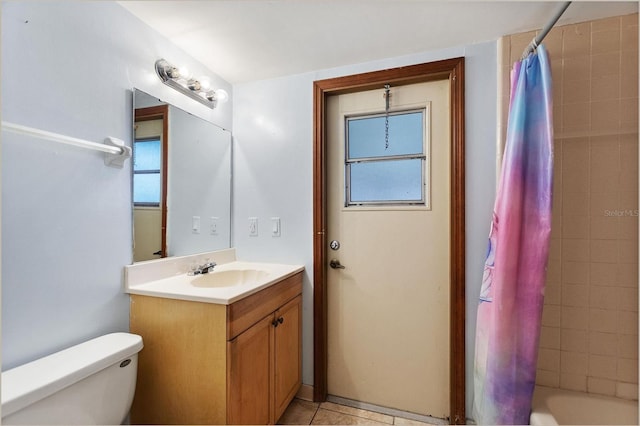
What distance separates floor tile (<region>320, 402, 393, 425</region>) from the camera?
1662 mm

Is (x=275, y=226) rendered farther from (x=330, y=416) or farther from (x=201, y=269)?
(x=330, y=416)

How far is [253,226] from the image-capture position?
1.99 meters

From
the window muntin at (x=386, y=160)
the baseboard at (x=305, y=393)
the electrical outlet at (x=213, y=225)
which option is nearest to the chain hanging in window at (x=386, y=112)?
the window muntin at (x=386, y=160)

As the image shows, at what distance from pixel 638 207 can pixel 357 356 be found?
170 centimetres

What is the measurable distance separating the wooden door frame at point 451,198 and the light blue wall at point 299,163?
0.04 m

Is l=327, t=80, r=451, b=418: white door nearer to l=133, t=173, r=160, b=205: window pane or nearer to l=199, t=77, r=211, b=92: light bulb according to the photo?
l=199, t=77, r=211, b=92: light bulb

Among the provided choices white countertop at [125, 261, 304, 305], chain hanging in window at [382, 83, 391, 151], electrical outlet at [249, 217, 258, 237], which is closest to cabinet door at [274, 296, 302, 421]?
white countertop at [125, 261, 304, 305]

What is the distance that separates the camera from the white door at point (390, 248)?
1658 millimetres

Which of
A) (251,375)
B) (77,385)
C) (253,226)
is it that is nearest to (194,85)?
(253,226)

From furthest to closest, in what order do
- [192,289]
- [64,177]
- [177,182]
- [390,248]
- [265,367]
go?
[390,248], [177,182], [265,367], [192,289], [64,177]

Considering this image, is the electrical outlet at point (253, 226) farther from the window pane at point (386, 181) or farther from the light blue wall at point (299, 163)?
the window pane at point (386, 181)

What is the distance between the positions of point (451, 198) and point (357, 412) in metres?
1.48

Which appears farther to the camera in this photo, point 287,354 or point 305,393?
point 305,393

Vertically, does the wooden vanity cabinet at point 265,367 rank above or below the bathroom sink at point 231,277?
below
